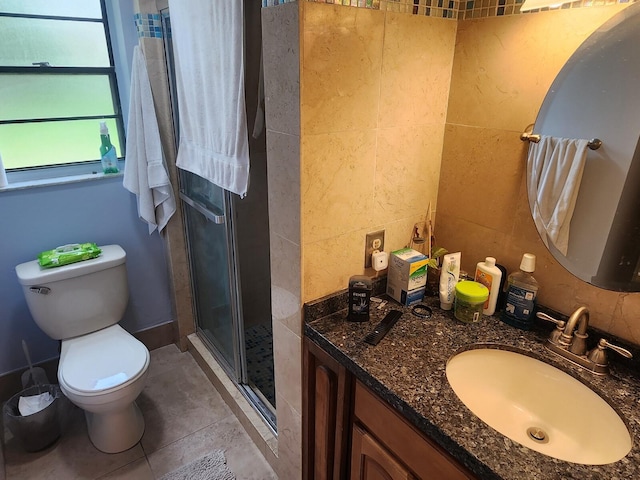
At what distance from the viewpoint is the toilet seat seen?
66.0 inches

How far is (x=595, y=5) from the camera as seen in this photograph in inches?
37.9

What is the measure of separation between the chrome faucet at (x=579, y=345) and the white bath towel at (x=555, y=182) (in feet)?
0.59

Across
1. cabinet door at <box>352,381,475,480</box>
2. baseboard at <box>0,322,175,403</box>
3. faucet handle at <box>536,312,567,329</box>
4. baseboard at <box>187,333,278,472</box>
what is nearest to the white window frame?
baseboard at <box>0,322,175,403</box>

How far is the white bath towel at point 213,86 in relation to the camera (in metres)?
1.30

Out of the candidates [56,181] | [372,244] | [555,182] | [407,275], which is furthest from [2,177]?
[555,182]

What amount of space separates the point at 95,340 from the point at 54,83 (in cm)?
123

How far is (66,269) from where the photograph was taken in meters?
1.86

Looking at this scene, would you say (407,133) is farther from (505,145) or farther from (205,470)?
(205,470)

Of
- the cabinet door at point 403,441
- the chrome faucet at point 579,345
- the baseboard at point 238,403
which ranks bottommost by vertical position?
the baseboard at point 238,403

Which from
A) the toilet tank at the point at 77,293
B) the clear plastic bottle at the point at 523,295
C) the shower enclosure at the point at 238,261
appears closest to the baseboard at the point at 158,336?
the shower enclosure at the point at 238,261

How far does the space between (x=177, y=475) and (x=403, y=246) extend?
133 cm

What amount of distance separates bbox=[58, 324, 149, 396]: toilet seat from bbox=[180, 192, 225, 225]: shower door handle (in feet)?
2.20

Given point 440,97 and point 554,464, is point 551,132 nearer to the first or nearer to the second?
point 440,97

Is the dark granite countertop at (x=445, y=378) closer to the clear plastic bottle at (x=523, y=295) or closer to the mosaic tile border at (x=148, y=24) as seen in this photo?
the clear plastic bottle at (x=523, y=295)
